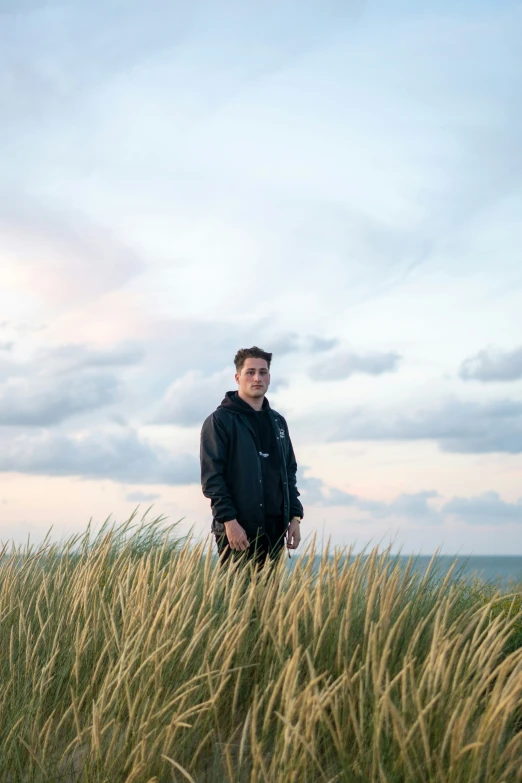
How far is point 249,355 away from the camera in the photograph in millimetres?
5820

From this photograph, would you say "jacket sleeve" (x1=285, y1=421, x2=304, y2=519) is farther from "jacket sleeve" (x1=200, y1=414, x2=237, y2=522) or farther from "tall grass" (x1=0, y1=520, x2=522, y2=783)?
"tall grass" (x1=0, y1=520, x2=522, y2=783)

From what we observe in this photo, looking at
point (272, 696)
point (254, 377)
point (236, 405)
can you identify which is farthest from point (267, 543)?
point (272, 696)

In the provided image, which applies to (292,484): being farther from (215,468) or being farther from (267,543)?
(215,468)

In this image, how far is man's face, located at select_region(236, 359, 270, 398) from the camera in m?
5.80

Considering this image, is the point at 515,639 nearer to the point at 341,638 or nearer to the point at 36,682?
the point at 341,638

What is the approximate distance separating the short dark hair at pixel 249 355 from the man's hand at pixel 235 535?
3.77ft

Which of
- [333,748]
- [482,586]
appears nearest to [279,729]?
[333,748]

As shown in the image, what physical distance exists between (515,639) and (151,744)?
280 cm

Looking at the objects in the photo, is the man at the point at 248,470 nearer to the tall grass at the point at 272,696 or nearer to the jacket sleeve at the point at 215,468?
the jacket sleeve at the point at 215,468

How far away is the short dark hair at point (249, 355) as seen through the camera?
583 cm

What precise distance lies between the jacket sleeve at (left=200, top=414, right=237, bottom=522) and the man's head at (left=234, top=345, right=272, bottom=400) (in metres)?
0.33

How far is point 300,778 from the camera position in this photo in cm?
267

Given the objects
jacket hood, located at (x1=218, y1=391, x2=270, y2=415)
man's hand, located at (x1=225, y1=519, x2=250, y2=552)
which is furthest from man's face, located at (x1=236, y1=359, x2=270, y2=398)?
man's hand, located at (x1=225, y1=519, x2=250, y2=552)

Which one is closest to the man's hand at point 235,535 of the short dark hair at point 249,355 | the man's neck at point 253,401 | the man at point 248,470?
the man at point 248,470
